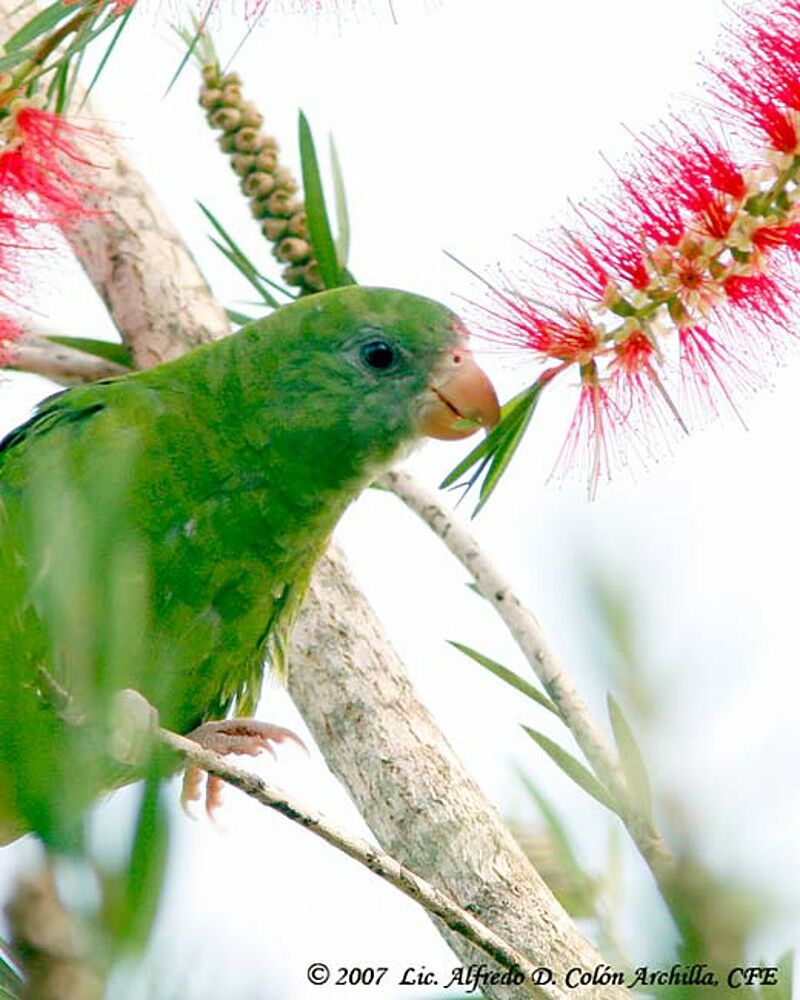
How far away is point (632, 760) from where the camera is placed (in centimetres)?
65

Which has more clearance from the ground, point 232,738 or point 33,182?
point 33,182

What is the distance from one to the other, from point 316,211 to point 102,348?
0.40 metres

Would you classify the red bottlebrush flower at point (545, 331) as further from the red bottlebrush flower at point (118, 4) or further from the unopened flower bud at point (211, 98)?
the unopened flower bud at point (211, 98)

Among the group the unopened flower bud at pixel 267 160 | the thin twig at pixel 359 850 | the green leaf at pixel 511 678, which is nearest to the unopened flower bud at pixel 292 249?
the unopened flower bud at pixel 267 160

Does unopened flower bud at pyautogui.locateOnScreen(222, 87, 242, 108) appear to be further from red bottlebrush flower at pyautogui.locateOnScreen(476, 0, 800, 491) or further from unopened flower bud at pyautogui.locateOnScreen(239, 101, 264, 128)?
red bottlebrush flower at pyautogui.locateOnScreen(476, 0, 800, 491)

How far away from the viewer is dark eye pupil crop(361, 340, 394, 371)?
1.84 m

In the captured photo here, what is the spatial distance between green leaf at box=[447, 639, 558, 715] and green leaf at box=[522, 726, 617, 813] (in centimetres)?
12

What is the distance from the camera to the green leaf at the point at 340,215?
78.5 inches

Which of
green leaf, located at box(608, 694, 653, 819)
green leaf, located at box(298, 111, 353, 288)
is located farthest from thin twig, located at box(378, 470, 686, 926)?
green leaf, located at box(608, 694, 653, 819)

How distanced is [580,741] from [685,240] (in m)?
0.63

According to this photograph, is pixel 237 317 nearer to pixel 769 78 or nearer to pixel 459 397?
pixel 459 397

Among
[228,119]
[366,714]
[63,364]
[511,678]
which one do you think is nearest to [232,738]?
[366,714]

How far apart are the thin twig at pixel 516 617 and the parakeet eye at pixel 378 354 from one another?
0.16 metres

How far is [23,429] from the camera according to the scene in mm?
1916
